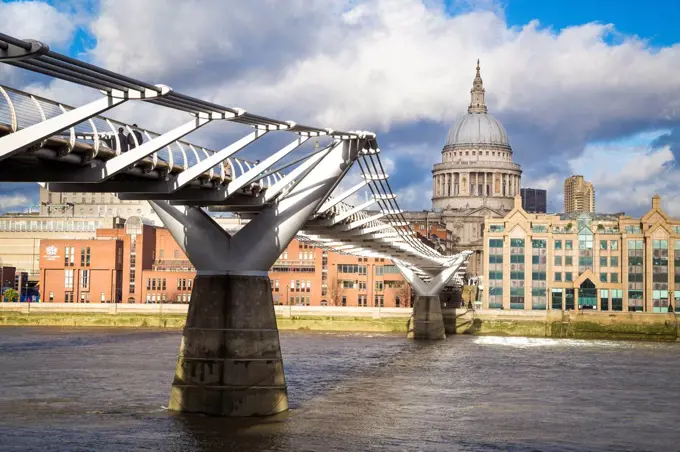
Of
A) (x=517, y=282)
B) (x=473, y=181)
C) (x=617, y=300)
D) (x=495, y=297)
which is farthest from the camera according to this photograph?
(x=473, y=181)

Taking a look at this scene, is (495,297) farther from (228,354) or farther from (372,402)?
(228,354)

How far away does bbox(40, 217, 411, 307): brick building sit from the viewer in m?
119

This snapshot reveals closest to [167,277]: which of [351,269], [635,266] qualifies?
[351,269]

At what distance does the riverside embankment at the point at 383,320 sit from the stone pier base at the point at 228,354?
64794 mm

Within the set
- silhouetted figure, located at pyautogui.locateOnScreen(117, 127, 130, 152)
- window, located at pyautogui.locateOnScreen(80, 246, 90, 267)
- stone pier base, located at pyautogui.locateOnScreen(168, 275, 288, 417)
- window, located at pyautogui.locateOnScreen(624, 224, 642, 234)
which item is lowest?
stone pier base, located at pyautogui.locateOnScreen(168, 275, 288, 417)

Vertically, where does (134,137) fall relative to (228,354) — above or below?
above

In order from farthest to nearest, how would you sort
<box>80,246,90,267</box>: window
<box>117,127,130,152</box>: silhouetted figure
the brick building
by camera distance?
<box>80,246,90,267</box>: window, the brick building, <box>117,127,130,152</box>: silhouetted figure

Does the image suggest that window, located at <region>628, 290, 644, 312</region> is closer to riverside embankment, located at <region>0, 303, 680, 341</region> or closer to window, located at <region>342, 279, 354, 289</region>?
riverside embankment, located at <region>0, 303, 680, 341</region>

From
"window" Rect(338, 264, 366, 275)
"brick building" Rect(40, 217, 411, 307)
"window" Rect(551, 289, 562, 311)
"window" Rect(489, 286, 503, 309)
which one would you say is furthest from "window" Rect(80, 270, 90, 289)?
"window" Rect(551, 289, 562, 311)

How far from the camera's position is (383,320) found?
102062 millimetres

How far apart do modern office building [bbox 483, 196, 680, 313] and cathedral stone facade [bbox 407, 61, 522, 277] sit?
68930 mm

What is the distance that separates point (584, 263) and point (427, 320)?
30954 mm

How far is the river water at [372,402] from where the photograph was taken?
105ft

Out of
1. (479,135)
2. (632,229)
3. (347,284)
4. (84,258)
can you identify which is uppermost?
(479,135)
